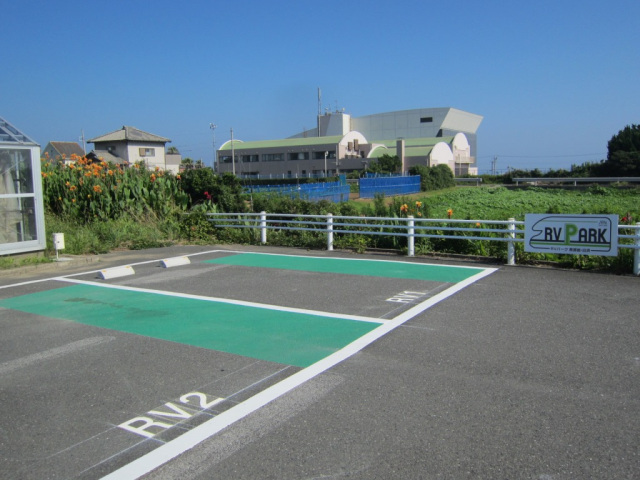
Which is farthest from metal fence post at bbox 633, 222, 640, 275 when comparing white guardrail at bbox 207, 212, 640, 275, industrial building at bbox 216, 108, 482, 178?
industrial building at bbox 216, 108, 482, 178

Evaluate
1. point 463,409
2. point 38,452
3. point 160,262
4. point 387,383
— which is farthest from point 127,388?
point 160,262

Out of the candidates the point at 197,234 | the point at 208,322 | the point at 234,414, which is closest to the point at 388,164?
the point at 197,234

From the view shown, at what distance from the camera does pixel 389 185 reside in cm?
5409

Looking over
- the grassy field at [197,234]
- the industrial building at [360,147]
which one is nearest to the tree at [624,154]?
the industrial building at [360,147]

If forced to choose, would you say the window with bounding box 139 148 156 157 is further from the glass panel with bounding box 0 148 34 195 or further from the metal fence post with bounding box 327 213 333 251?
the metal fence post with bounding box 327 213 333 251

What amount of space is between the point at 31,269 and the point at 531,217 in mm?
11916

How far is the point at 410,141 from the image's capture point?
314 feet

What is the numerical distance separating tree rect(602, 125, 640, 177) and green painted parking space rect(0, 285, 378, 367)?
68087 millimetres

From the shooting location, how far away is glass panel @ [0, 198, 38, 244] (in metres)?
14.2

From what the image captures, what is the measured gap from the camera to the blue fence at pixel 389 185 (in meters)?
51.2

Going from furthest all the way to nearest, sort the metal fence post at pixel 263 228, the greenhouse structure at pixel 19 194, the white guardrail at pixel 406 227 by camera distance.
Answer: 1. the metal fence post at pixel 263 228
2. the greenhouse structure at pixel 19 194
3. the white guardrail at pixel 406 227

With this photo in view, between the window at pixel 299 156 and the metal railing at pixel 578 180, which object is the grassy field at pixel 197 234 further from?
the window at pixel 299 156

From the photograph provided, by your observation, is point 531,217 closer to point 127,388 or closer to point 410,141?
point 127,388

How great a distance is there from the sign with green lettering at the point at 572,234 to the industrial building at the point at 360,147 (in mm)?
72092
